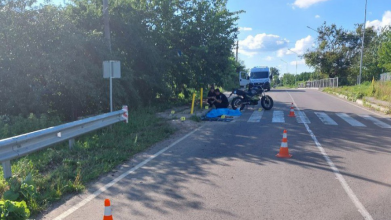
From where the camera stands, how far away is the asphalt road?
479 cm

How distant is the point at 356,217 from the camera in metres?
4.53

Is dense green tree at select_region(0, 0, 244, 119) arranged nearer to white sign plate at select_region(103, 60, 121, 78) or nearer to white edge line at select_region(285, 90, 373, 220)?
white sign plate at select_region(103, 60, 121, 78)

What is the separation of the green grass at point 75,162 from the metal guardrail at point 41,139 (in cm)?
31

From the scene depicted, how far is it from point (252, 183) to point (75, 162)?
3.75m

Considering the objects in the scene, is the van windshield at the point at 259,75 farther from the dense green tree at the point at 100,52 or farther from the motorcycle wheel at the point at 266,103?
the motorcycle wheel at the point at 266,103

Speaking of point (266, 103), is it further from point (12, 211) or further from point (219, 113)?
point (12, 211)

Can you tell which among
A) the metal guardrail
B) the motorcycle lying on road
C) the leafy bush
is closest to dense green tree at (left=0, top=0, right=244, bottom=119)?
the motorcycle lying on road

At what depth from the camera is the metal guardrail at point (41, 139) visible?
5.84m

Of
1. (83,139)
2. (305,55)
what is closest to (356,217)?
(83,139)

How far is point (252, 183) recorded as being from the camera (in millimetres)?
6008

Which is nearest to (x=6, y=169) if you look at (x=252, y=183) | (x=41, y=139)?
(x=41, y=139)

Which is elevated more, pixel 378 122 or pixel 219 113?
pixel 219 113

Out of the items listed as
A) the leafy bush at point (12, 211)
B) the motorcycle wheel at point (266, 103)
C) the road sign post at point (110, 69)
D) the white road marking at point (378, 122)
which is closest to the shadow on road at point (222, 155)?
the white road marking at point (378, 122)

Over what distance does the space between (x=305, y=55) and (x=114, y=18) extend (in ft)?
155
